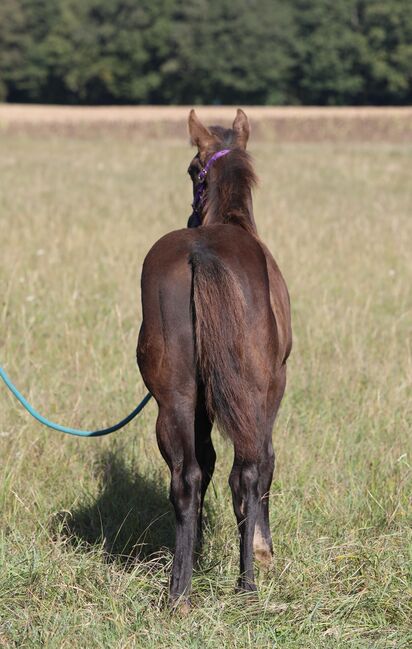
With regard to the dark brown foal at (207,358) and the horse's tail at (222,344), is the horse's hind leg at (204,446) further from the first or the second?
the horse's tail at (222,344)

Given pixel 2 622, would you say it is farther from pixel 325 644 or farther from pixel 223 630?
pixel 325 644

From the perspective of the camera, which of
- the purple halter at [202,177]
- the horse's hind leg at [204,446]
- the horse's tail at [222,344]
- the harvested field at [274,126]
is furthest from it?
the harvested field at [274,126]

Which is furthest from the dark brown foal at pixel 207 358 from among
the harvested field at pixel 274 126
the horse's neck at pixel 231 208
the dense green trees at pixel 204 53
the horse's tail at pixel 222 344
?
the dense green trees at pixel 204 53

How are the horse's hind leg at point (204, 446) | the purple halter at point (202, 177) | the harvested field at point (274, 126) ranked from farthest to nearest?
the harvested field at point (274, 126)
the purple halter at point (202, 177)
the horse's hind leg at point (204, 446)

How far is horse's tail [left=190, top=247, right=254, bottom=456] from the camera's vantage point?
9.89 feet

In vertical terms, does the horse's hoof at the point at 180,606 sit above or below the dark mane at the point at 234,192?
below

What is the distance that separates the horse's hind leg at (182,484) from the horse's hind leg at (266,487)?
1.39 feet

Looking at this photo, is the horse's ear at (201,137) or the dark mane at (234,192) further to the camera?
the horse's ear at (201,137)

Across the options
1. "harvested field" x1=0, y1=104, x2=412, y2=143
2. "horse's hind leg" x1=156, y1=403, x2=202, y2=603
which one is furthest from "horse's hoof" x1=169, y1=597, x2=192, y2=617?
"harvested field" x1=0, y1=104, x2=412, y2=143

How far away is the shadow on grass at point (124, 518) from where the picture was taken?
3783mm

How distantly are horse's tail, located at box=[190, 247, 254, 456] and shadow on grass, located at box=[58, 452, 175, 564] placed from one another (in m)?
0.78

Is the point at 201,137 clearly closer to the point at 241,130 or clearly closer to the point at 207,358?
the point at 241,130

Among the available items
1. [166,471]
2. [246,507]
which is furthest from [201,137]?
[166,471]

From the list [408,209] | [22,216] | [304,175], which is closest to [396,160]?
[304,175]
